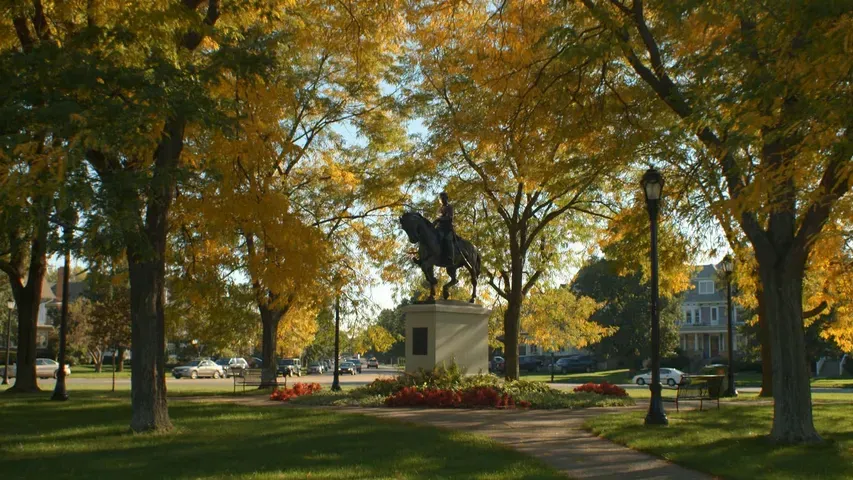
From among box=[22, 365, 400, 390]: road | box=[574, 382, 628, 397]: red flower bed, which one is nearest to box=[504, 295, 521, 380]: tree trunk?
box=[574, 382, 628, 397]: red flower bed

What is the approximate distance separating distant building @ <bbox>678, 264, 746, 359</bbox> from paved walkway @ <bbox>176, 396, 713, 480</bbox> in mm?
80783

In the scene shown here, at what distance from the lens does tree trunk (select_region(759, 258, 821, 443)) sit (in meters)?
12.4

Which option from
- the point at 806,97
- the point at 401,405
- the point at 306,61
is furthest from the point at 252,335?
the point at 806,97

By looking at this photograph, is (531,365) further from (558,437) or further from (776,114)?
(776,114)

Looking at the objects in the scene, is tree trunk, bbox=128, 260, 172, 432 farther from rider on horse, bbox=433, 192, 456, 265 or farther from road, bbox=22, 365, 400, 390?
road, bbox=22, 365, 400, 390

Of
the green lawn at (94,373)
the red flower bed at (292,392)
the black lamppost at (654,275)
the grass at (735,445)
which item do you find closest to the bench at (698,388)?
the grass at (735,445)

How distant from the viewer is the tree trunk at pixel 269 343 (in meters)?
28.4

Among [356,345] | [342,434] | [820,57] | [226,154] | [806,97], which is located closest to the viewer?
[820,57]

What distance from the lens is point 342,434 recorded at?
13.1 metres

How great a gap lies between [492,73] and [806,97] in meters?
7.32

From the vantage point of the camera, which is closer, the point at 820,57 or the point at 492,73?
the point at 820,57

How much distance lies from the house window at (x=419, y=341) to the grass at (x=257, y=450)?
17.0ft

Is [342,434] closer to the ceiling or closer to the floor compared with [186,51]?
closer to the floor

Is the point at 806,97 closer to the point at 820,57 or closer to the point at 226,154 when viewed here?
the point at 820,57
